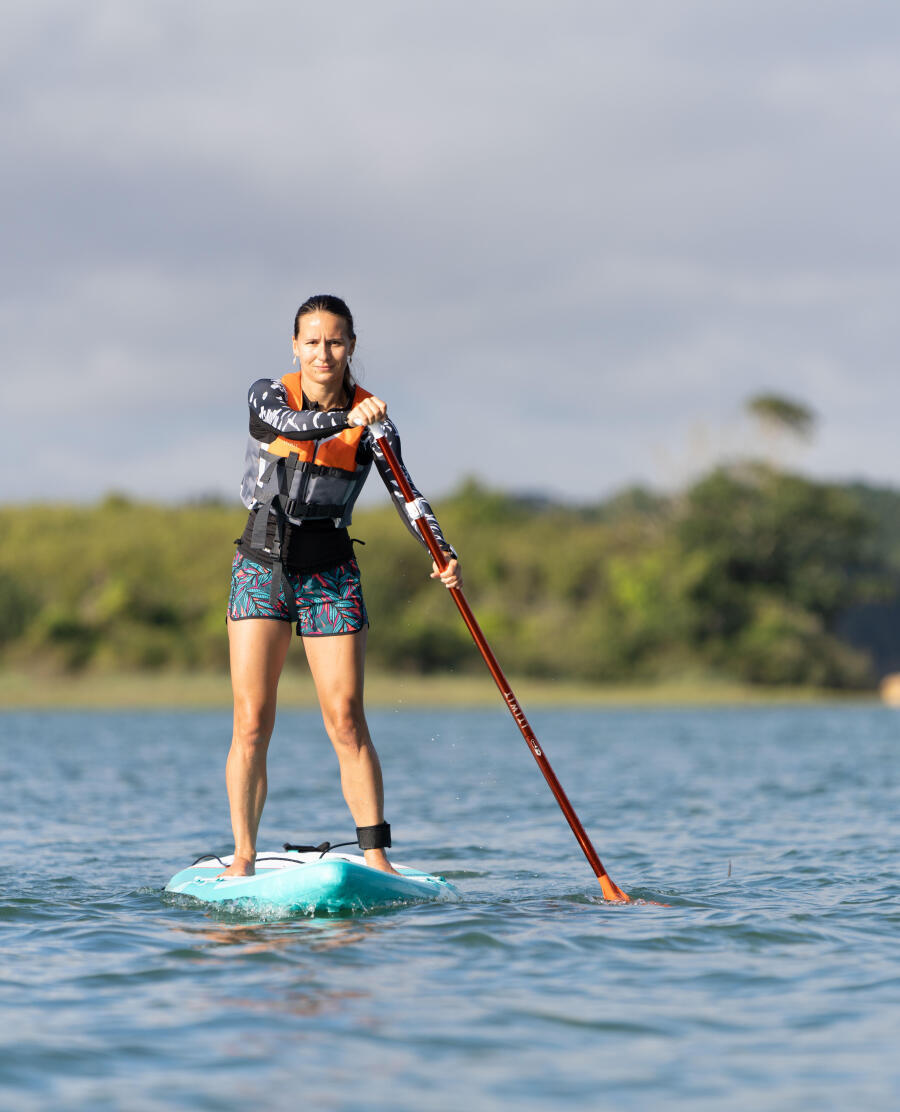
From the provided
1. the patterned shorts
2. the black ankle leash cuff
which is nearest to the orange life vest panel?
the patterned shorts

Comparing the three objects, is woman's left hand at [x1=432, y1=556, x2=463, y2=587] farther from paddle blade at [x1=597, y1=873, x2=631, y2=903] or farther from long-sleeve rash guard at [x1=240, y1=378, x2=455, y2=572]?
paddle blade at [x1=597, y1=873, x2=631, y2=903]

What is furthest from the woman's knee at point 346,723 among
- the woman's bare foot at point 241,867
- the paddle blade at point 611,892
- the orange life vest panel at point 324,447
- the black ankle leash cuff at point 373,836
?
the paddle blade at point 611,892

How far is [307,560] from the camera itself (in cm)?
657

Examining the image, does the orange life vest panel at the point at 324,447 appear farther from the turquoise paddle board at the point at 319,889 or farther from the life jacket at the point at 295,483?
the turquoise paddle board at the point at 319,889

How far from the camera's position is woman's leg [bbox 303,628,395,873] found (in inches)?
258

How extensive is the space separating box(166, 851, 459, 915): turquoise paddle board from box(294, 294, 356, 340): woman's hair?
234cm

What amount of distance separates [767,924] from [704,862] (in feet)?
8.24

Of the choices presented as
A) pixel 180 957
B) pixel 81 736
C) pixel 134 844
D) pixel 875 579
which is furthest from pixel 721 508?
pixel 180 957

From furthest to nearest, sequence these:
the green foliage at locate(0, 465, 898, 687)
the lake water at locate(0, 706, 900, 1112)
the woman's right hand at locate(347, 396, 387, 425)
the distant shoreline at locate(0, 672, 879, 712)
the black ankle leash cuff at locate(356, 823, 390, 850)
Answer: the green foliage at locate(0, 465, 898, 687) < the distant shoreline at locate(0, 672, 879, 712) < the black ankle leash cuff at locate(356, 823, 390, 850) < the woman's right hand at locate(347, 396, 387, 425) < the lake water at locate(0, 706, 900, 1112)

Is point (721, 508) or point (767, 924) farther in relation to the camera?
point (721, 508)

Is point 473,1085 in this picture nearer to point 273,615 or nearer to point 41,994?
point 41,994

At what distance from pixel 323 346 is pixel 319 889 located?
7.71 ft

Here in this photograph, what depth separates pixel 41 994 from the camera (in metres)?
5.23

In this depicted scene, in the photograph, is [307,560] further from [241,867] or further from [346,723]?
[241,867]
